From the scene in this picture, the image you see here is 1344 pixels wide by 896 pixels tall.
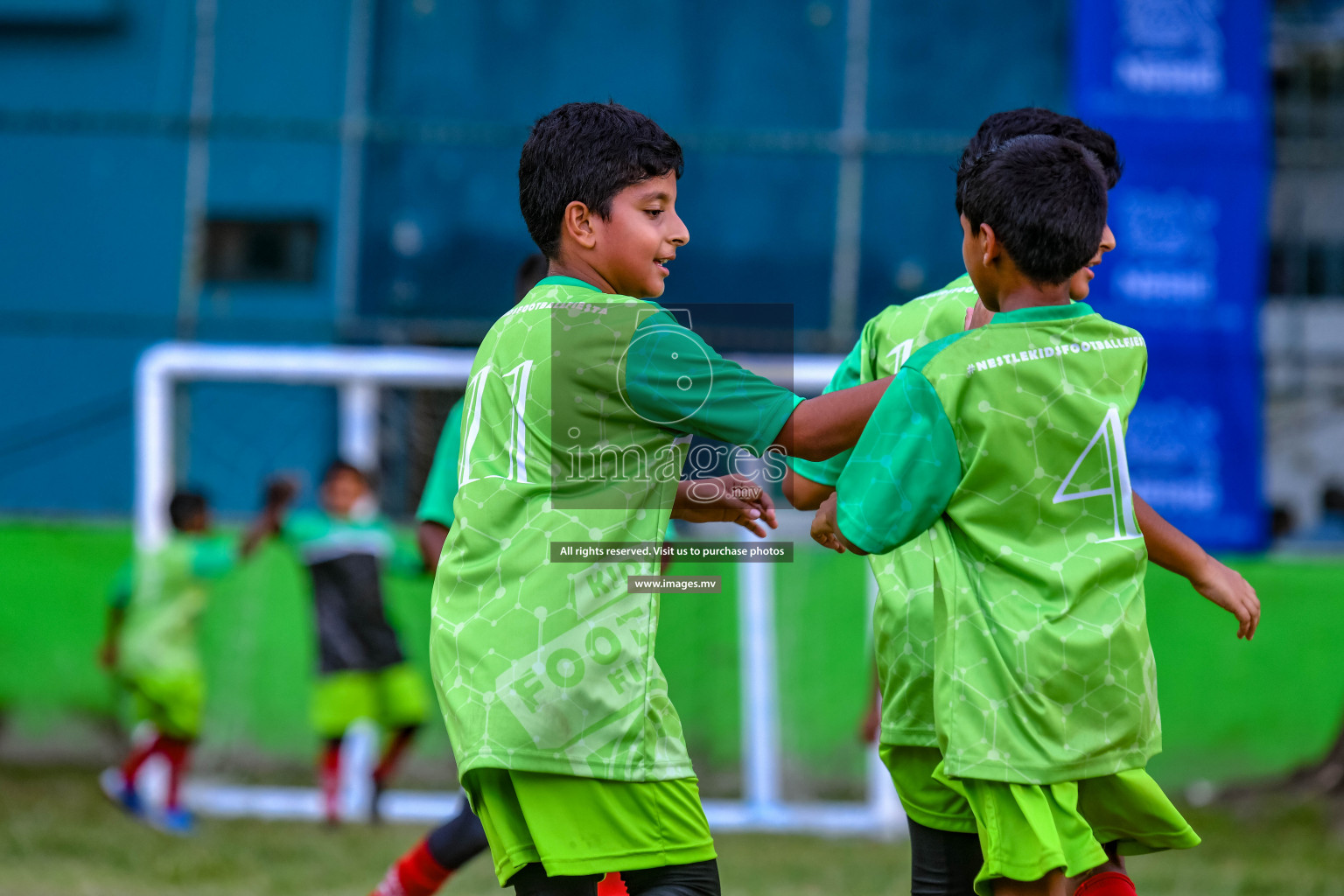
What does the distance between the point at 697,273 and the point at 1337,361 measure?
3962mm

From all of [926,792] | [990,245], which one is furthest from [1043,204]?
[926,792]

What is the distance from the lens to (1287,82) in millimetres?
9617

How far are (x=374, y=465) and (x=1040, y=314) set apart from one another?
537 cm

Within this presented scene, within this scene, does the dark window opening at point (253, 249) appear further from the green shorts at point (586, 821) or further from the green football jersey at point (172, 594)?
the green shorts at point (586, 821)

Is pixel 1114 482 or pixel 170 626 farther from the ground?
pixel 1114 482

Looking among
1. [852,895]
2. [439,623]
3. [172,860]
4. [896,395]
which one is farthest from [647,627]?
[172,860]

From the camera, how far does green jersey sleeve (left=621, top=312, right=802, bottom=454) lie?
6.55ft

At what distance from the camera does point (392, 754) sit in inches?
243

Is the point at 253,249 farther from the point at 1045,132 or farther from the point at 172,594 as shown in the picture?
the point at 1045,132

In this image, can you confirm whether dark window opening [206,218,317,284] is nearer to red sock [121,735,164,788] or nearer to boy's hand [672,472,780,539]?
red sock [121,735,164,788]

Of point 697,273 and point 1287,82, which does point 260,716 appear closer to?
point 697,273

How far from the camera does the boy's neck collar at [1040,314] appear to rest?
6.53 feet

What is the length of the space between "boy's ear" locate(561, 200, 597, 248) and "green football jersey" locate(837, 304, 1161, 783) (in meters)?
0.49

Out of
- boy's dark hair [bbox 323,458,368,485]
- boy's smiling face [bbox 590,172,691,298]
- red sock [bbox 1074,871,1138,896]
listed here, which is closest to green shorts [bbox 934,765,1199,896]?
red sock [bbox 1074,871,1138,896]
